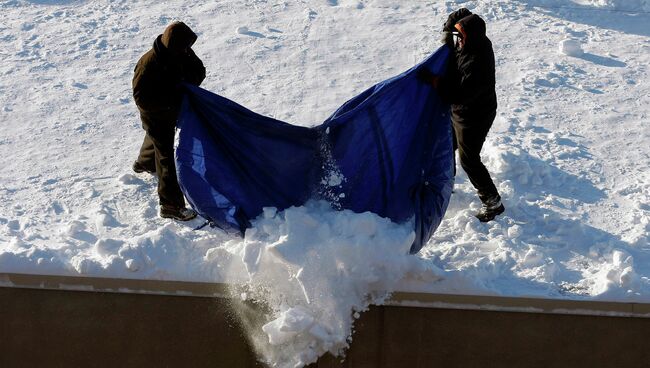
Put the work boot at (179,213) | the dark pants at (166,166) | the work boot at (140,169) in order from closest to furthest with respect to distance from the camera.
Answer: the dark pants at (166,166), the work boot at (179,213), the work boot at (140,169)

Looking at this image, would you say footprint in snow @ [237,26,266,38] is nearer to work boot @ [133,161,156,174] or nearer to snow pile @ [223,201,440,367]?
work boot @ [133,161,156,174]

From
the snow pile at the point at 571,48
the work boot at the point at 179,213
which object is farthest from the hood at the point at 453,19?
the snow pile at the point at 571,48

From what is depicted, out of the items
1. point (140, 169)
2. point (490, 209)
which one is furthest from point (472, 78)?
point (140, 169)

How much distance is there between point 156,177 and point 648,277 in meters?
3.32

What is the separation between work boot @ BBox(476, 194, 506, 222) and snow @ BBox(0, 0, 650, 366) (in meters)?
0.07

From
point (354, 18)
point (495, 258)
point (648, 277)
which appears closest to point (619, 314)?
point (648, 277)

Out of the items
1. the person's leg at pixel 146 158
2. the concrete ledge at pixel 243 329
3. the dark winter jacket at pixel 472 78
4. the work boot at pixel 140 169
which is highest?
the dark winter jacket at pixel 472 78

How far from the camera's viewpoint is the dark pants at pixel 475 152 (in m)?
6.29

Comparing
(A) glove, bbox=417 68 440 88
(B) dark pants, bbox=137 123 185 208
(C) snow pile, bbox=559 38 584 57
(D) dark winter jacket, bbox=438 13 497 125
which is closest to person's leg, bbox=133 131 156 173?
(B) dark pants, bbox=137 123 185 208

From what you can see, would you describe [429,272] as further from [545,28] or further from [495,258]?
[545,28]

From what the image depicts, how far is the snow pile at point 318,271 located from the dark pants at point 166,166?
671mm

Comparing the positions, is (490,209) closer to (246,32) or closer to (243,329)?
(243,329)

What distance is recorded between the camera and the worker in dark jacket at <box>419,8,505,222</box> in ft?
19.8

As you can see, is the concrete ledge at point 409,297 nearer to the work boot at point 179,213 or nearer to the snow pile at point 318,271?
the snow pile at point 318,271
